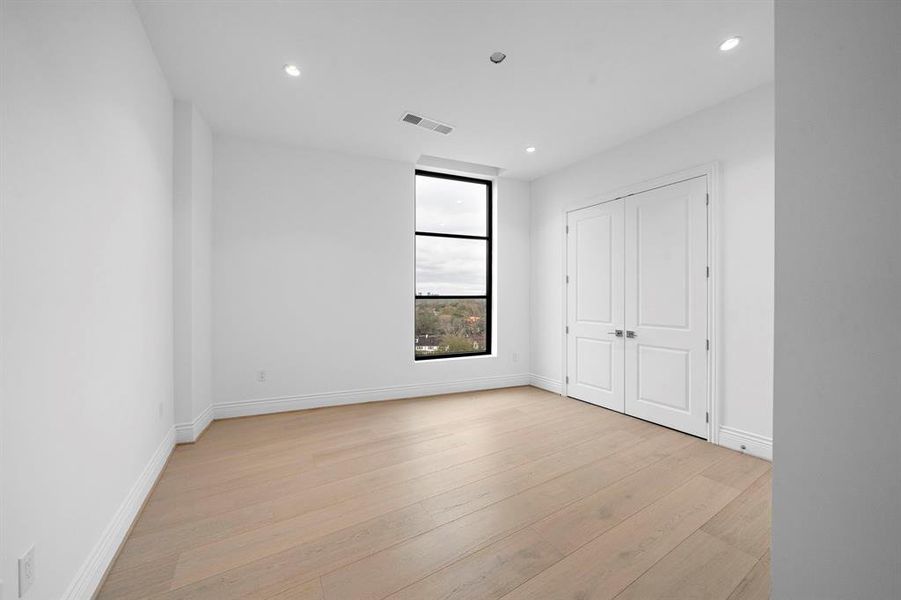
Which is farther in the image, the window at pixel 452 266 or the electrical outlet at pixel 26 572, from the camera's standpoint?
the window at pixel 452 266

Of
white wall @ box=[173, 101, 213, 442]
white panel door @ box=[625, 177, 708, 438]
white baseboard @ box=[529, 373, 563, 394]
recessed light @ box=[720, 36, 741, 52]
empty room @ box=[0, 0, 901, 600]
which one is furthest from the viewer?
white baseboard @ box=[529, 373, 563, 394]

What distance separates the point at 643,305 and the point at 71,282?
4070 mm

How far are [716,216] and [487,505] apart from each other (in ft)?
9.51

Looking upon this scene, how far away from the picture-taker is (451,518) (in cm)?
203

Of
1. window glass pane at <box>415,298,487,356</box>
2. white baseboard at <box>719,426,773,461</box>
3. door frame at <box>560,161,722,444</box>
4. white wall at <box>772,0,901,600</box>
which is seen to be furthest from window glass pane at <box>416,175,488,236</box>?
white wall at <box>772,0,901,600</box>

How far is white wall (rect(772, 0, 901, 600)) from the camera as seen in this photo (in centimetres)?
86

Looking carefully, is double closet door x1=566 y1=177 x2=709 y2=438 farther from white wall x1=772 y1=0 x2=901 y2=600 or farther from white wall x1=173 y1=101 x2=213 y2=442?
white wall x1=173 y1=101 x2=213 y2=442

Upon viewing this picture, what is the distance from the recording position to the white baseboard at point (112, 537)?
1.45m

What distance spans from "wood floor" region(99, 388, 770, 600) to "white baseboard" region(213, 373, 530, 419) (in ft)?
1.28

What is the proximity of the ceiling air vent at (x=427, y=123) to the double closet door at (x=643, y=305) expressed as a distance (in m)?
1.86

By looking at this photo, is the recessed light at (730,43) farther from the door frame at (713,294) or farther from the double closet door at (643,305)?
the double closet door at (643,305)

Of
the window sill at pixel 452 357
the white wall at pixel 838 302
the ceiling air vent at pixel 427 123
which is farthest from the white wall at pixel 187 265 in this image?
the white wall at pixel 838 302

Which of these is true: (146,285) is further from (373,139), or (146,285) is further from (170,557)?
(373,139)

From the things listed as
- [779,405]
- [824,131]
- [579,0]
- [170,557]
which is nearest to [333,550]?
[170,557]
